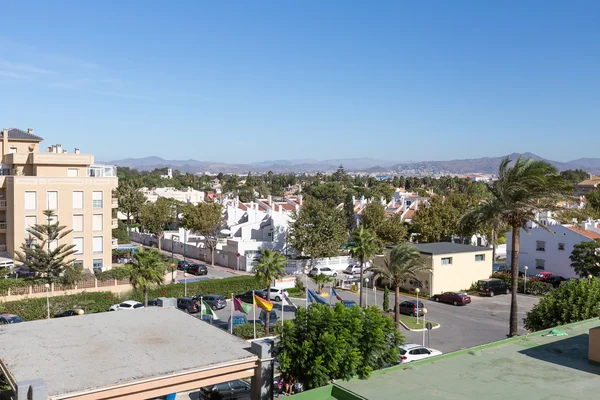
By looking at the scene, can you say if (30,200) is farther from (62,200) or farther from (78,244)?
(78,244)

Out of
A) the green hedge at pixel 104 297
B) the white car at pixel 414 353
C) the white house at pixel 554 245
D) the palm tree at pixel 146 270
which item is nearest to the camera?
the white car at pixel 414 353

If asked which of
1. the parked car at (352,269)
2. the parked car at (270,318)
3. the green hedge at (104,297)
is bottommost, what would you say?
the parked car at (352,269)

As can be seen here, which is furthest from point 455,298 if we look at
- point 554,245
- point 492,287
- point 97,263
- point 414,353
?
point 97,263

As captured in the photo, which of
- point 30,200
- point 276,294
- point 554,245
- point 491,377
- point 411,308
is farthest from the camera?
point 554,245

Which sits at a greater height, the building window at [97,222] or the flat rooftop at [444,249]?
the building window at [97,222]

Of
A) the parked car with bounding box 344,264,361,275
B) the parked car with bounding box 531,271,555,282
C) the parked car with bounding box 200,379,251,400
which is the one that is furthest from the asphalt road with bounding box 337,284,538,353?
the parked car with bounding box 200,379,251,400

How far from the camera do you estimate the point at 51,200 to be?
141 feet

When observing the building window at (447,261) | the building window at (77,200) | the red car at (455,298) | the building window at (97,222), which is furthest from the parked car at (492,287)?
the building window at (77,200)

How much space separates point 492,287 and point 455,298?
433 centimetres

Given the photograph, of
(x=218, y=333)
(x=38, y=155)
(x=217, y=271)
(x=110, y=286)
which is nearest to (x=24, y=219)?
(x=38, y=155)

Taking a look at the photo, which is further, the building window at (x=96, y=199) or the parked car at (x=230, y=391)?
the building window at (x=96, y=199)

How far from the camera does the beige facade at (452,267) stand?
42469 millimetres

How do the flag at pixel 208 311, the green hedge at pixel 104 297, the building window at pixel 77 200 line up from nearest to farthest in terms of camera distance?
the flag at pixel 208 311, the green hedge at pixel 104 297, the building window at pixel 77 200

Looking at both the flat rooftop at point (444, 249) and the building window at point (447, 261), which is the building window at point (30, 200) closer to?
the flat rooftop at point (444, 249)
